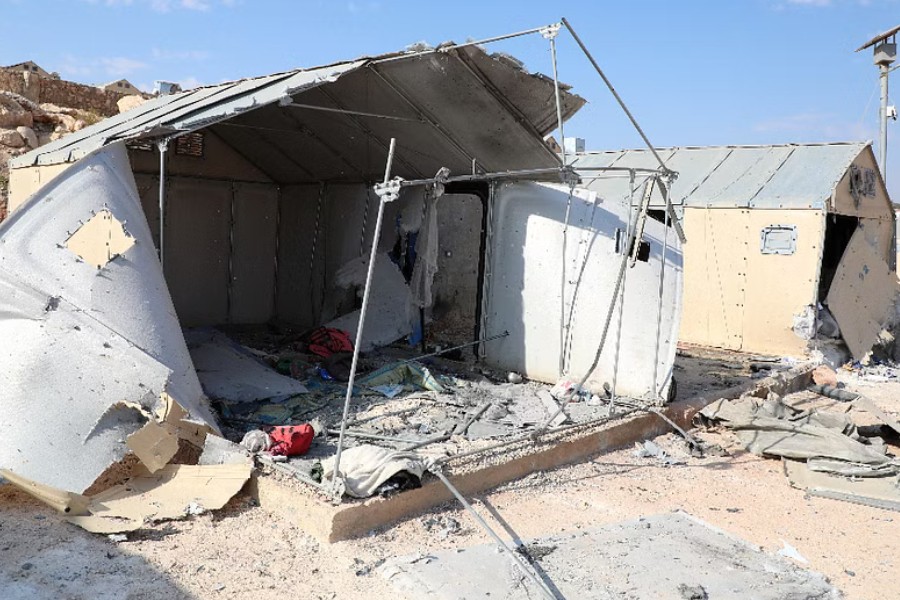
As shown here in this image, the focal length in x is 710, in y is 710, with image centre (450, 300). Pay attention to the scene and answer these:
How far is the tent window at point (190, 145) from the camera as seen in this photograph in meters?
9.86

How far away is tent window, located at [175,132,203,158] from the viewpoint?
9.86m

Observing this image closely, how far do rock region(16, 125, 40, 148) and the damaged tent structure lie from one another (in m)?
5.28

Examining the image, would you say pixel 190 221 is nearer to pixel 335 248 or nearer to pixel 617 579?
pixel 335 248

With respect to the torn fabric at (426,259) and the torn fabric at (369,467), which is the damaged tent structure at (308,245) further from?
the torn fabric at (369,467)

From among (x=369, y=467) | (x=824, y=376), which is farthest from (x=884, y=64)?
(x=369, y=467)

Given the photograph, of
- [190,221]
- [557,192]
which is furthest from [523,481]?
[190,221]

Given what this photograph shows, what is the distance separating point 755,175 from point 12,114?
1355 cm

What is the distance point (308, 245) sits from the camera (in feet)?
35.1

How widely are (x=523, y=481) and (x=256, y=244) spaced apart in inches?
272

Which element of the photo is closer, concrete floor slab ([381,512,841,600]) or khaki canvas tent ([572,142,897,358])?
concrete floor slab ([381,512,841,600])

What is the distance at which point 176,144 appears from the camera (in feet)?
32.2

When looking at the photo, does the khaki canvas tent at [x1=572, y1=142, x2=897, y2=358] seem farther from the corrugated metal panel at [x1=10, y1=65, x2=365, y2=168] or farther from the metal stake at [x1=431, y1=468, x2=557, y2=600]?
the metal stake at [x1=431, y1=468, x2=557, y2=600]

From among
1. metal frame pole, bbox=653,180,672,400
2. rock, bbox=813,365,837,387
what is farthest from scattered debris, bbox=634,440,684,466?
rock, bbox=813,365,837,387

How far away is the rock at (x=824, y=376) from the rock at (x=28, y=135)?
14.0 meters
